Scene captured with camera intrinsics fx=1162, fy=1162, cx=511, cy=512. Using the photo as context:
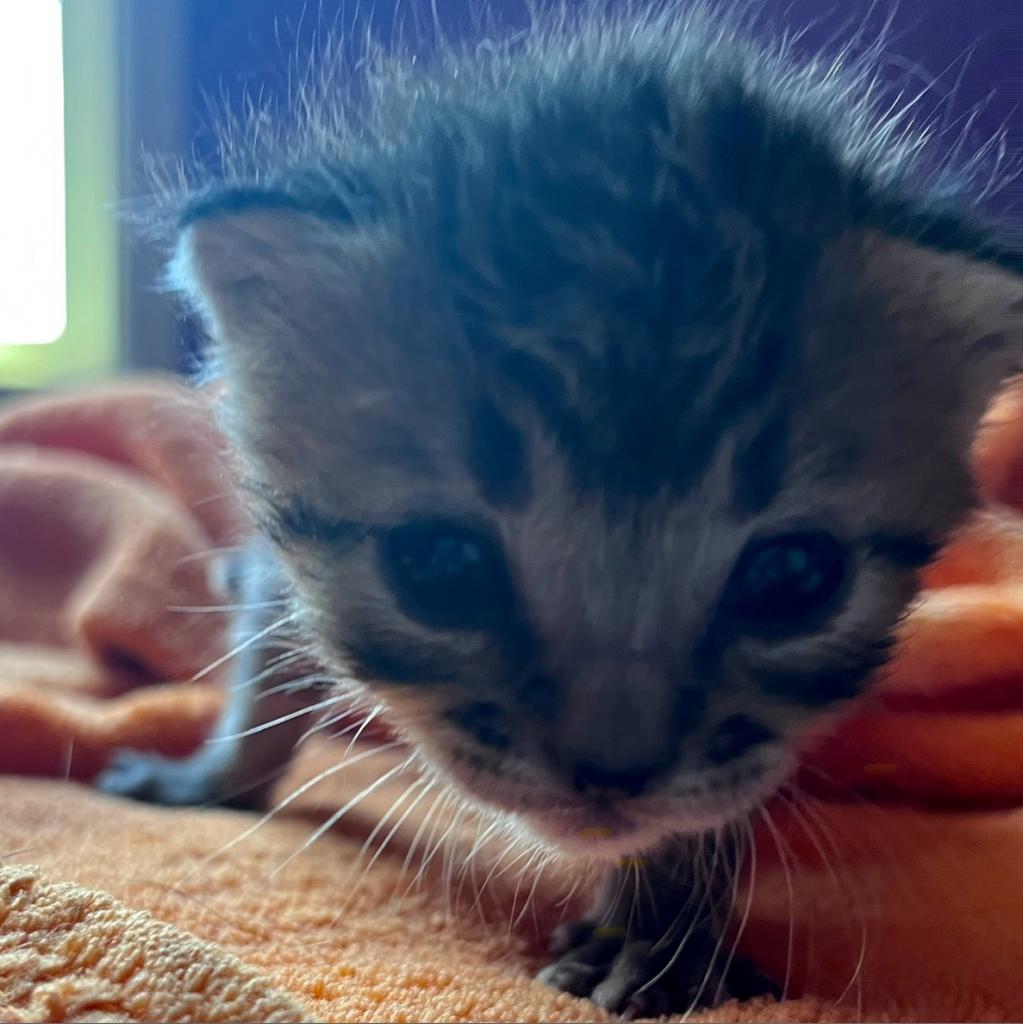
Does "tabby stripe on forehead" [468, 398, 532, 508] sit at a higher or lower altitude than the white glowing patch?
lower

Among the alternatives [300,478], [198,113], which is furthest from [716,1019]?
[198,113]

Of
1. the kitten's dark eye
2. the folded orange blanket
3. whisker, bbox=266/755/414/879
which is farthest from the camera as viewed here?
whisker, bbox=266/755/414/879

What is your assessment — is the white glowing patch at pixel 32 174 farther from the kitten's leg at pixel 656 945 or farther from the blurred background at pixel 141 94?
the kitten's leg at pixel 656 945

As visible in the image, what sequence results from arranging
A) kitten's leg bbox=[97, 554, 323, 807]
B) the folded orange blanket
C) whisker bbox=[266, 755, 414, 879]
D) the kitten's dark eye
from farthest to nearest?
kitten's leg bbox=[97, 554, 323, 807] → whisker bbox=[266, 755, 414, 879] → the kitten's dark eye → the folded orange blanket

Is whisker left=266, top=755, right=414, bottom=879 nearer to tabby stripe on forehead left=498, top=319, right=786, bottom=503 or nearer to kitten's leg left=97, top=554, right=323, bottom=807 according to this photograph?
kitten's leg left=97, top=554, right=323, bottom=807

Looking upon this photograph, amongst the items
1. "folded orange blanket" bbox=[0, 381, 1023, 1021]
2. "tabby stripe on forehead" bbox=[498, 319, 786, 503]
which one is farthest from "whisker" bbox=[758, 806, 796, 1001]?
"tabby stripe on forehead" bbox=[498, 319, 786, 503]

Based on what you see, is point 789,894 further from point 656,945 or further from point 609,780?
point 609,780
